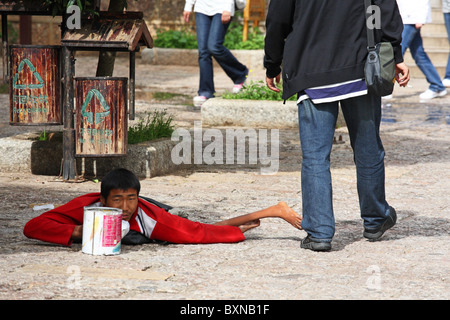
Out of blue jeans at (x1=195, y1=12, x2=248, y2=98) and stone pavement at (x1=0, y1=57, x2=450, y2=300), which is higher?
blue jeans at (x1=195, y1=12, x2=248, y2=98)

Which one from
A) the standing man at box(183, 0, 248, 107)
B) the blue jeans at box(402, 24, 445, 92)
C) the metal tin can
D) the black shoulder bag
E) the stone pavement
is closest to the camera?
the stone pavement

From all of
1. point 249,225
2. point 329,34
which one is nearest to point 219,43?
point 249,225

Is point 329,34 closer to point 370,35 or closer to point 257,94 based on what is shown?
point 370,35

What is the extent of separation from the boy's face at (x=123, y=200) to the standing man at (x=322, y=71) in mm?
925

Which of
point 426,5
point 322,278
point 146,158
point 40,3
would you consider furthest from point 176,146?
point 426,5

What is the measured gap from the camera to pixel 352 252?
4590 millimetres

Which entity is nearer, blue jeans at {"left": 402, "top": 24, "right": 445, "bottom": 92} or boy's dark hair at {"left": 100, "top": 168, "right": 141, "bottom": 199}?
boy's dark hair at {"left": 100, "top": 168, "right": 141, "bottom": 199}

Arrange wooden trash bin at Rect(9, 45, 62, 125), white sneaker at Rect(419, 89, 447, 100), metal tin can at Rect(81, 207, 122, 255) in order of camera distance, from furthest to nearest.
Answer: white sneaker at Rect(419, 89, 447, 100) → wooden trash bin at Rect(9, 45, 62, 125) → metal tin can at Rect(81, 207, 122, 255)

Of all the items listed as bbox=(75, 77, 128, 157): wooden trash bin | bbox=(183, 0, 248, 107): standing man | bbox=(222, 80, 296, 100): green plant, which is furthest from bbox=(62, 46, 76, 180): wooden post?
bbox=(183, 0, 248, 107): standing man

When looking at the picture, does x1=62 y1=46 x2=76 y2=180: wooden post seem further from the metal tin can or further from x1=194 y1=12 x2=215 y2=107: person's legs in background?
x1=194 y1=12 x2=215 y2=107: person's legs in background

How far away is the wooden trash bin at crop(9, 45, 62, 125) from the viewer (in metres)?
6.41

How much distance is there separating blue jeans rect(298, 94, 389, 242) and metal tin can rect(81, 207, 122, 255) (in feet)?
3.37

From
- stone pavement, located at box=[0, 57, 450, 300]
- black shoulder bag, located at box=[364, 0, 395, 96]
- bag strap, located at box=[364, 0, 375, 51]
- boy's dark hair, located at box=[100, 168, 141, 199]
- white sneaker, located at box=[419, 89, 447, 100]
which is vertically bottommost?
stone pavement, located at box=[0, 57, 450, 300]

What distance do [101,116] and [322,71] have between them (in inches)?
90.6
